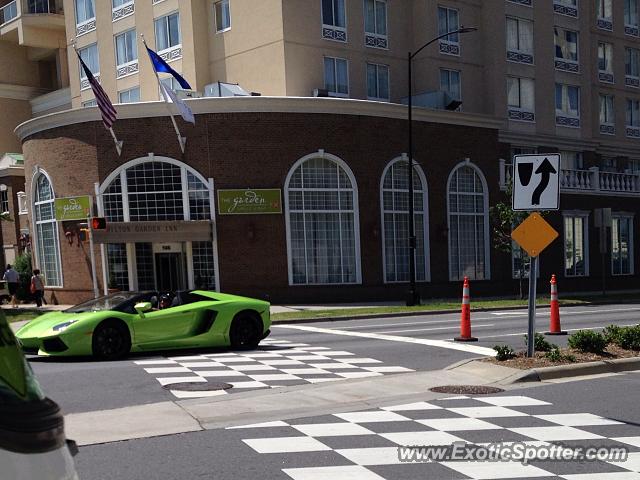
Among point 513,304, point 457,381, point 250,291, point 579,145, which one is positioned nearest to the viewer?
point 457,381

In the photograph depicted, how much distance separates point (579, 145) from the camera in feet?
135

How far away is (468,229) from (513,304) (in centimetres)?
821

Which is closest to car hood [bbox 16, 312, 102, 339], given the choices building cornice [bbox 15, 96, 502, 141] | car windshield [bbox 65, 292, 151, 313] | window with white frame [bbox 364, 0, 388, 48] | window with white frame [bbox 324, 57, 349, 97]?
car windshield [bbox 65, 292, 151, 313]

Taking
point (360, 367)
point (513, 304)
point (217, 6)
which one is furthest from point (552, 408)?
point (217, 6)

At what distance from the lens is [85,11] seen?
40.8 meters

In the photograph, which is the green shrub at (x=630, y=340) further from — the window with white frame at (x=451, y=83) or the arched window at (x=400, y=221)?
the window with white frame at (x=451, y=83)

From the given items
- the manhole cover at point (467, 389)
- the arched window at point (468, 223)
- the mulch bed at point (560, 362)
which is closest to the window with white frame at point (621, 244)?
the arched window at point (468, 223)

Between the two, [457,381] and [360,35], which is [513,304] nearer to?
[360,35]

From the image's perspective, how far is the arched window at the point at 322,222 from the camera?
98.0 ft

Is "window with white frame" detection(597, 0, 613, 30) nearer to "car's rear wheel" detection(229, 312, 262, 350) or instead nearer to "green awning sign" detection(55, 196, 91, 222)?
"green awning sign" detection(55, 196, 91, 222)

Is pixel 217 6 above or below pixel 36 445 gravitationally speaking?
above

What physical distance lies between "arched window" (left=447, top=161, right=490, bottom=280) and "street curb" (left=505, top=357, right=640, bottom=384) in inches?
894

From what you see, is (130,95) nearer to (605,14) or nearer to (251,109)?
(251,109)

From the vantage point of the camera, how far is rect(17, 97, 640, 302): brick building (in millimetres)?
28859
